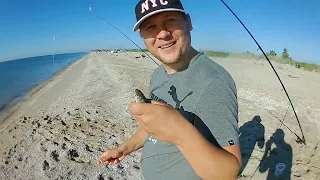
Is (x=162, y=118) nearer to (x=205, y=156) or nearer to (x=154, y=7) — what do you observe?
(x=205, y=156)

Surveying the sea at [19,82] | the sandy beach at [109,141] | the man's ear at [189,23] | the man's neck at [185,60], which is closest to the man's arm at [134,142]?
the man's neck at [185,60]

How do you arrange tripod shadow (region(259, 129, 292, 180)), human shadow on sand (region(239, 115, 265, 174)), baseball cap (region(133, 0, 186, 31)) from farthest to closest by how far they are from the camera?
human shadow on sand (region(239, 115, 265, 174)), tripod shadow (region(259, 129, 292, 180)), baseball cap (region(133, 0, 186, 31))

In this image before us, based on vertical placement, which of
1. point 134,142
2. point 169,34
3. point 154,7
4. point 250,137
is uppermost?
point 154,7

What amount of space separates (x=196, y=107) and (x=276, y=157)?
5.53 m

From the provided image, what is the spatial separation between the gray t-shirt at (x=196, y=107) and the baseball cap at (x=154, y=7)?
0.35 metres

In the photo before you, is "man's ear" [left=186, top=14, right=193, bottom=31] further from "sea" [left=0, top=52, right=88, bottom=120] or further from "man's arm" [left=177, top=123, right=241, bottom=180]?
"sea" [left=0, top=52, right=88, bottom=120]

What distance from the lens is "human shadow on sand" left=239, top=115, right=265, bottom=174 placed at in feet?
20.9

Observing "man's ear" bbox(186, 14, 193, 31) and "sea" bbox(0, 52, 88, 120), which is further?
"sea" bbox(0, 52, 88, 120)

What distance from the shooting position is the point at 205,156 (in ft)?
4.00

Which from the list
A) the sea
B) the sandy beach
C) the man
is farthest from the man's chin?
the sea

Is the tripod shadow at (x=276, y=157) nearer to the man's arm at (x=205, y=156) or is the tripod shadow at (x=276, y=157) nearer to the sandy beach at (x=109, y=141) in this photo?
the sandy beach at (x=109, y=141)

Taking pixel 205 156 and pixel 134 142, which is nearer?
pixel 205 156

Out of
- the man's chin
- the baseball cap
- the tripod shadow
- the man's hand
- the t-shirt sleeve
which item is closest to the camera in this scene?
the man's hand

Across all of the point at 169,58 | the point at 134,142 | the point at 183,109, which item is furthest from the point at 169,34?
the point at 134,142
